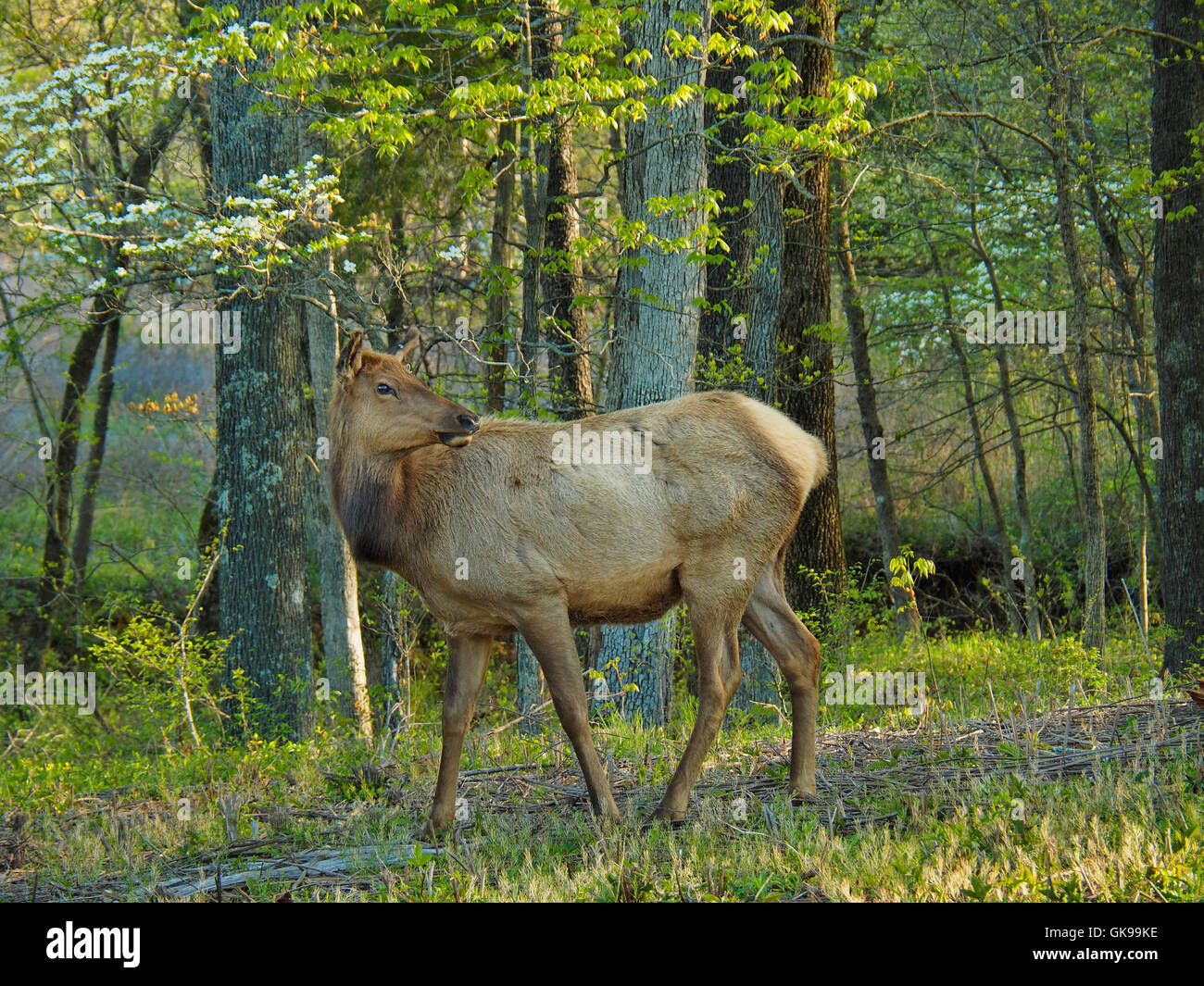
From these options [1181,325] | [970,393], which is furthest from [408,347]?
[970,393]

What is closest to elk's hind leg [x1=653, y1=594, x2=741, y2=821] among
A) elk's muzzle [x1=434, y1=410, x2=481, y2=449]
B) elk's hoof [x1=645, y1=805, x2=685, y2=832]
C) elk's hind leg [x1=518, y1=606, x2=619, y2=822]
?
elk's hoof [x1=645, y1=805, x2=685, y2=832]

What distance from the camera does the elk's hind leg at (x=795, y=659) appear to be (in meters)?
6.57

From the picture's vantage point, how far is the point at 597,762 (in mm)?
6137

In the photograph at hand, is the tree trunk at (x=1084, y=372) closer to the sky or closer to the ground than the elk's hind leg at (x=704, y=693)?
closer to the sky

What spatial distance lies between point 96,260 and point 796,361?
7646 millimetres

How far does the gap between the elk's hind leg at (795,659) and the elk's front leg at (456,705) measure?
1.64 meters

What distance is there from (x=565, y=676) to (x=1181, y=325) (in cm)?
849

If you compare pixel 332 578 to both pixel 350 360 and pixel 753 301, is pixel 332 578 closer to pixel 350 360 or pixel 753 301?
pixel 753 301

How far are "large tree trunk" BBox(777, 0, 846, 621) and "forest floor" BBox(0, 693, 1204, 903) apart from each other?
4172 millimetres

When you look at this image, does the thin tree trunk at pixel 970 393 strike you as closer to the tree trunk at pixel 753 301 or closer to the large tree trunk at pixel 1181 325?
the large tree trunk at pixel 1181 325

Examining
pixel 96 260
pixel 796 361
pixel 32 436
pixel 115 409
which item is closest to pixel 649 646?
pixel 796 361

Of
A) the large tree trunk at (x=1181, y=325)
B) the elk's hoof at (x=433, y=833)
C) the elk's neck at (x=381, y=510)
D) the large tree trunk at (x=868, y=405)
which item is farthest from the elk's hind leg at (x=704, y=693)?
the large tree trunk at (x=868, y=405)

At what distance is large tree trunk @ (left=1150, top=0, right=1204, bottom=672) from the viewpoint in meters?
11.3
